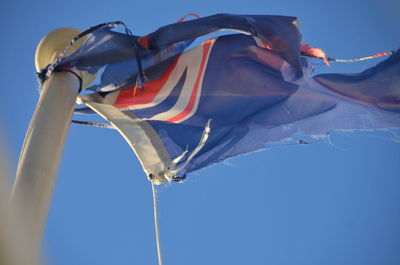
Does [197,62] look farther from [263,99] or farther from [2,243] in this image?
[2,243]

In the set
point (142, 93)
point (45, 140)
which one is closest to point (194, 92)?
point (142, 93)

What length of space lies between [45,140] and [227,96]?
1.53m

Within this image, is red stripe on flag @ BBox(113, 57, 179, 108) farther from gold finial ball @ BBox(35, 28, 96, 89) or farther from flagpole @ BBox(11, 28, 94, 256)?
flagpole @ BBox(11, 28, 94, 256)

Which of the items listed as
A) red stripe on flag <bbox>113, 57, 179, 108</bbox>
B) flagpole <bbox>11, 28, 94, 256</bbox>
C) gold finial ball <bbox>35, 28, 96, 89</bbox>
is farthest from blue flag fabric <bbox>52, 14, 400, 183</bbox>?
flagpole <bbox>11, 28, 94, 256</bbox>

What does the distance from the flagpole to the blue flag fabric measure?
1.23 ft

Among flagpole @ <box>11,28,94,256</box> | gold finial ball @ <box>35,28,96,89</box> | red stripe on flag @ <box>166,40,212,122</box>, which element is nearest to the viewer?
flagpole @ <box>11,28,94,256</box>

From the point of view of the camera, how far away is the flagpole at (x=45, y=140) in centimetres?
197

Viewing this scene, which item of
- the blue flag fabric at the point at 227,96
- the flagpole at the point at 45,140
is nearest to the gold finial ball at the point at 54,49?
the flagpole at the point at 45,140

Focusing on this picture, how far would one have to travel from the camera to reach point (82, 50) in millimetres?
2838

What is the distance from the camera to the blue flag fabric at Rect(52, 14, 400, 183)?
316 cm

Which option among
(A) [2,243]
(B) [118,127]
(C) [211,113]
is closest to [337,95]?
(C) [211,113]

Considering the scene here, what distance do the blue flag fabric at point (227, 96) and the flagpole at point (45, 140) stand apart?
1.23ft

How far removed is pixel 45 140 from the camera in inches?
90.6

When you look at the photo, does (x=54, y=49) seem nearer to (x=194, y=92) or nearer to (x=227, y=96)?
(x=194, y=92)
